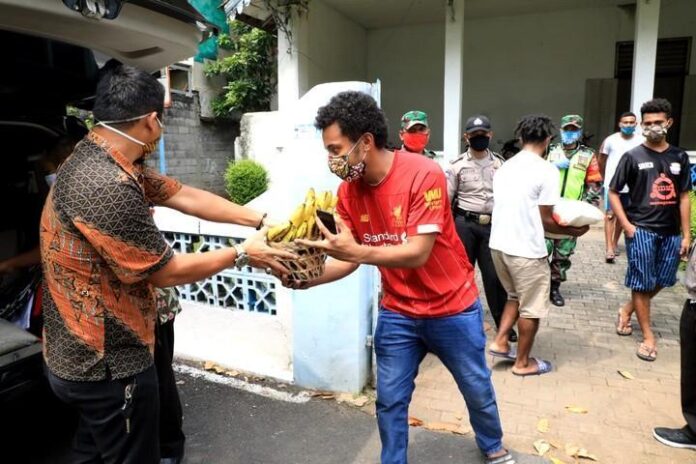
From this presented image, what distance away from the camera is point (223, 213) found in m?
2.73

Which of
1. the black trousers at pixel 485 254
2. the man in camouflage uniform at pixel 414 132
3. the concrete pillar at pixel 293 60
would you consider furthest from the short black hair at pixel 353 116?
the concrete pillar at pixel 293 60

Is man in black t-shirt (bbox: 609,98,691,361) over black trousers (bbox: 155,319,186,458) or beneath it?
over

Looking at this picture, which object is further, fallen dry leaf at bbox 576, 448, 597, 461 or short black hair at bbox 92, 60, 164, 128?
fallen dry leaf at bbox 576, 448, 597, 461

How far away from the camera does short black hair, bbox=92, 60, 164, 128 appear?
→ 6.55 ft

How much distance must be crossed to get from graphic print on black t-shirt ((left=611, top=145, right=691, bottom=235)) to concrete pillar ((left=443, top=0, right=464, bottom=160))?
201 inches

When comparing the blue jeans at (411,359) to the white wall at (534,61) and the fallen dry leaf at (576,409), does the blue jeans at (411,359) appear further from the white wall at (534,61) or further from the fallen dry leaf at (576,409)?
the white wall at (534,61)

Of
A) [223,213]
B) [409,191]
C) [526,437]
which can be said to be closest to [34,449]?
[223,213]

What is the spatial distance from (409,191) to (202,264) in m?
0.91

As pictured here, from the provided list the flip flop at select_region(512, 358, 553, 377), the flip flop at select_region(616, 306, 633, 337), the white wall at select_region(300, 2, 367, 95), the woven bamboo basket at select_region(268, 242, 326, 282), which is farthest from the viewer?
the white wall at select_region(300, 2, 367, 95)

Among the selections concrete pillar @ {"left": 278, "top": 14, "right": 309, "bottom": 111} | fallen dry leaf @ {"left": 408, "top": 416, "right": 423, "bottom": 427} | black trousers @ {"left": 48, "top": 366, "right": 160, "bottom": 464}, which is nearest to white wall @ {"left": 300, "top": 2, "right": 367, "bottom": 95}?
concrete pillar @ {"left": 278, "top": 14, "right": 309, "bottom": 111}

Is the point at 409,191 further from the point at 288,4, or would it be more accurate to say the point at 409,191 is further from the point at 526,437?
the point at 288,4

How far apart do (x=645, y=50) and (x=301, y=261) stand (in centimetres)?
852

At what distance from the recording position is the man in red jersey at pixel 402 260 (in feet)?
7.52

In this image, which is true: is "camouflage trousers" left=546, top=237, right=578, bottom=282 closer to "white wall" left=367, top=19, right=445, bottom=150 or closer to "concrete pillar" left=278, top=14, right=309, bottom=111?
"concrete pillar" left=278, top=14, right=309, bottom=111
